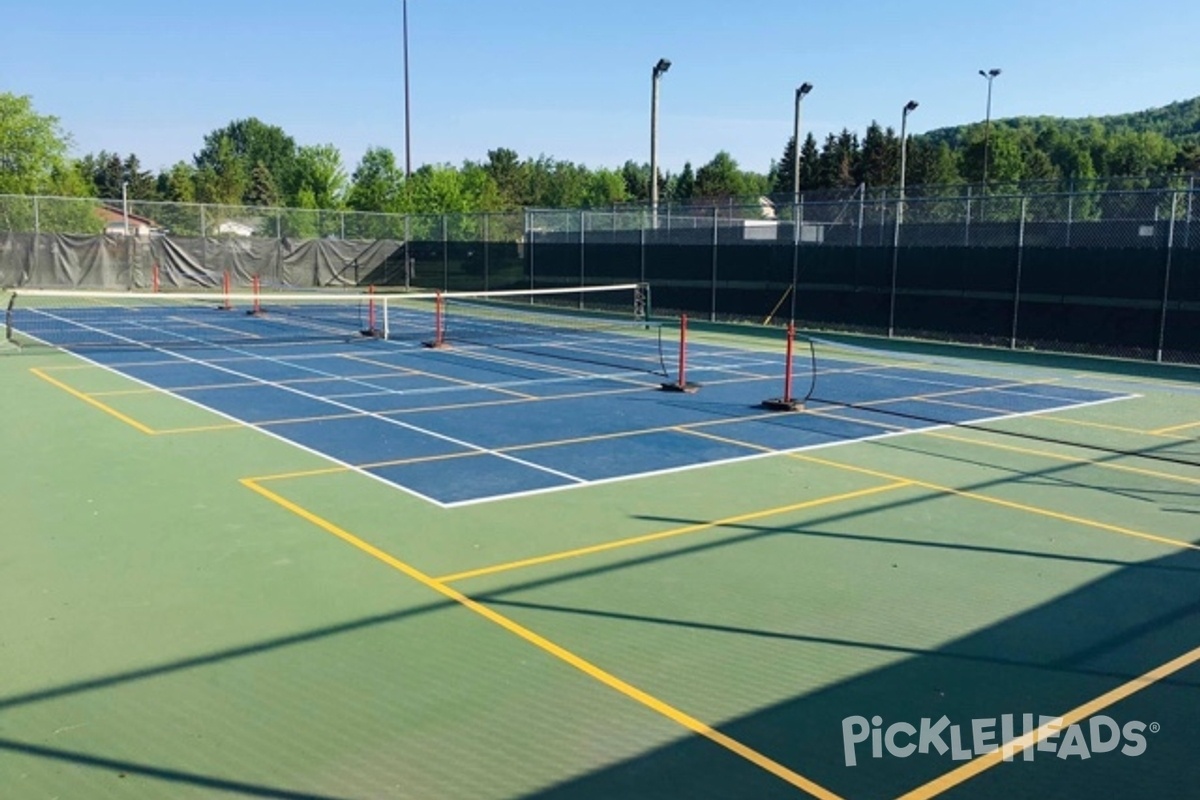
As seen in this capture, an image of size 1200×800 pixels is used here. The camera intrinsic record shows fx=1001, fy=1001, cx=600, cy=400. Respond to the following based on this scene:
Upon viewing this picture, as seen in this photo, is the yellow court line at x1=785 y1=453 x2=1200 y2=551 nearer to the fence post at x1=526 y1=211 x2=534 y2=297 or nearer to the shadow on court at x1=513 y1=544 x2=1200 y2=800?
the shadow on court at x1=513 y1=544 x2=1200 y2=800

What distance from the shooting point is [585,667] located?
5539 millimetres

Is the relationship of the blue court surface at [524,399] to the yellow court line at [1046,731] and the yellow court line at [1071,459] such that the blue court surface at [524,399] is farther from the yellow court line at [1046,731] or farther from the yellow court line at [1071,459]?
the yellow court line at [1046,731]

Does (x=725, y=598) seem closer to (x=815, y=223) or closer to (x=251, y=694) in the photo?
(x=251, y=694)

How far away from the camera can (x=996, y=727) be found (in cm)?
492

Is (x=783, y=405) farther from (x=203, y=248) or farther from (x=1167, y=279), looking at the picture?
(x=203, y=248)

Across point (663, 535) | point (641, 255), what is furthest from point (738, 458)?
point (641, 255)

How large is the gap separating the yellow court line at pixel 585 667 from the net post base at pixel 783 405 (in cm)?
775

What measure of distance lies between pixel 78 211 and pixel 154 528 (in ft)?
124

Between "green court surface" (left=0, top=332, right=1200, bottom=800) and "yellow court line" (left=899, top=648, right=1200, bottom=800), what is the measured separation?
0.06ft

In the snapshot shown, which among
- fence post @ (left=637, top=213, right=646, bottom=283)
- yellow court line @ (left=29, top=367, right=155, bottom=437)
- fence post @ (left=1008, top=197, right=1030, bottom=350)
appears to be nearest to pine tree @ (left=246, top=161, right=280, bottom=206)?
fence post @ (left=637, top=213, right=646, bottom=283)

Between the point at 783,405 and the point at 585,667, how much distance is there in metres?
9.24

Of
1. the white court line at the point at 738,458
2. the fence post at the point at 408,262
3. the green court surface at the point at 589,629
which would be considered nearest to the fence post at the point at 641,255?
the fence post at the point at 408,262

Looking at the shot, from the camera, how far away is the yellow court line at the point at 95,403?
40.8 ft

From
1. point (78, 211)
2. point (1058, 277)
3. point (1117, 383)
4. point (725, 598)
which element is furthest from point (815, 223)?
point (78, 211)
